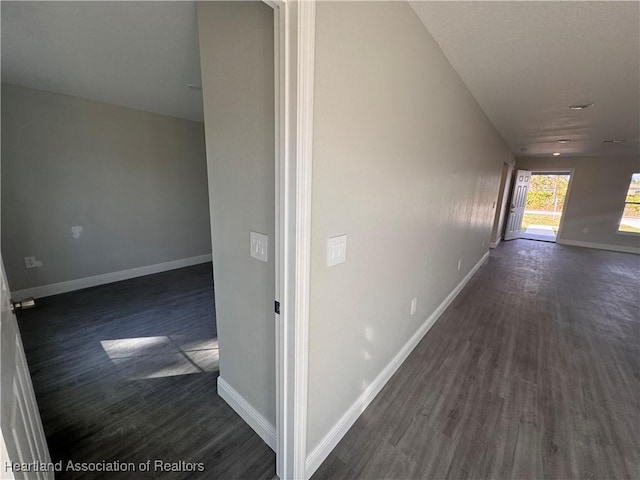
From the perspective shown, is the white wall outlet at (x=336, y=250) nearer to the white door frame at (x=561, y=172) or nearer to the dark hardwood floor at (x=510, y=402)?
the dark hardwood floor at (x=510, y=402)

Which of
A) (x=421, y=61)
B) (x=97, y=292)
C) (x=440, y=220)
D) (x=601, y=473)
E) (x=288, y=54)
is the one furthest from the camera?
(x=97, y=292)

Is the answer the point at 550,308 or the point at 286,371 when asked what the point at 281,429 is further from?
the point at 550,308

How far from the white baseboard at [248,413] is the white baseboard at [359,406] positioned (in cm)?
25

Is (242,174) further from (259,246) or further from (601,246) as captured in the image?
(601,246)

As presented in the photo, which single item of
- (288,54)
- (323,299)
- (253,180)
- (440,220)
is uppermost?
(288,54)

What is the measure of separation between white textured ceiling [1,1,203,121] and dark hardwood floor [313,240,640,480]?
2720 millimetres

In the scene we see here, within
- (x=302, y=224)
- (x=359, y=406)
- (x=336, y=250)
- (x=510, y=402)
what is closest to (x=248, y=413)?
(x=359, y=406)

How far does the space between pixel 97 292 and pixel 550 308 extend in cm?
560

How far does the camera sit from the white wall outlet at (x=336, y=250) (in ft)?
4.04

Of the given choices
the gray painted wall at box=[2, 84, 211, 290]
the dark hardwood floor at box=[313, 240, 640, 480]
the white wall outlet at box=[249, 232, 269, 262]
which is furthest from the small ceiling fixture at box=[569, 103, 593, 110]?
the gray painted wall at box=[2, 84, 211, 290]

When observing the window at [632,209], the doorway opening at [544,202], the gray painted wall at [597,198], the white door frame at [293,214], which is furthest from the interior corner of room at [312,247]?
the doorway opening at [544,202]

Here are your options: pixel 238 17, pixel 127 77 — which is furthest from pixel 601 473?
pixel 127 77

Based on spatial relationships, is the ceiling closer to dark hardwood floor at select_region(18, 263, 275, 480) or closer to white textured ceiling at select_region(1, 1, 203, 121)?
white textured ceiling at select_region(1, 1, 203, 121)

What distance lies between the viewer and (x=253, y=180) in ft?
4.14
